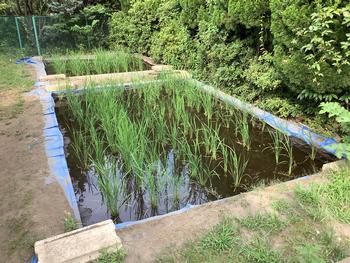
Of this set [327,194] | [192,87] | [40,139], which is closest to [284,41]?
[192,87]

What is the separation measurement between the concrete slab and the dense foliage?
8.80 feet

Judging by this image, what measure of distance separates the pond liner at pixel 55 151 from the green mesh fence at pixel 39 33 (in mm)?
6110

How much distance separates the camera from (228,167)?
10.4 ft

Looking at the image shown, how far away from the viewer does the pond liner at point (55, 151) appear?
8.37ft

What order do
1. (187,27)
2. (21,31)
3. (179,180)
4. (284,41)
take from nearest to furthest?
(179,180)
(284,41)
(187,27)
(21,31)

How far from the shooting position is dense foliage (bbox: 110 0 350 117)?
332 cm

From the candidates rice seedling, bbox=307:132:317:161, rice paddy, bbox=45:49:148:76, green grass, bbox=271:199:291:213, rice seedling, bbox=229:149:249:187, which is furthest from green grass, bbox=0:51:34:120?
rice seedling, bbox=307:132:317:161

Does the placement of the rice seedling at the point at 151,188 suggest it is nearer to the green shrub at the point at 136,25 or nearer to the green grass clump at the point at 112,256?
the green grass clump at the point at 112,256

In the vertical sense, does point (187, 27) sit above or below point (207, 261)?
above

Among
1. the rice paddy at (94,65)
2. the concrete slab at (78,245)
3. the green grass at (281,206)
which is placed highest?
the rice paddy at (94,65)

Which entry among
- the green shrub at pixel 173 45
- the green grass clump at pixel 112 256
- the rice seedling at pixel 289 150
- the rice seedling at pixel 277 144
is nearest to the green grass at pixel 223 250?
the green grass clump at pixel 112 256

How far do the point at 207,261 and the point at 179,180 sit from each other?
950mm

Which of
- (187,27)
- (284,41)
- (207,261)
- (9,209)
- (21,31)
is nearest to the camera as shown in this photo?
(207,261)

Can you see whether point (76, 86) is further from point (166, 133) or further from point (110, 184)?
point (110, 184)
